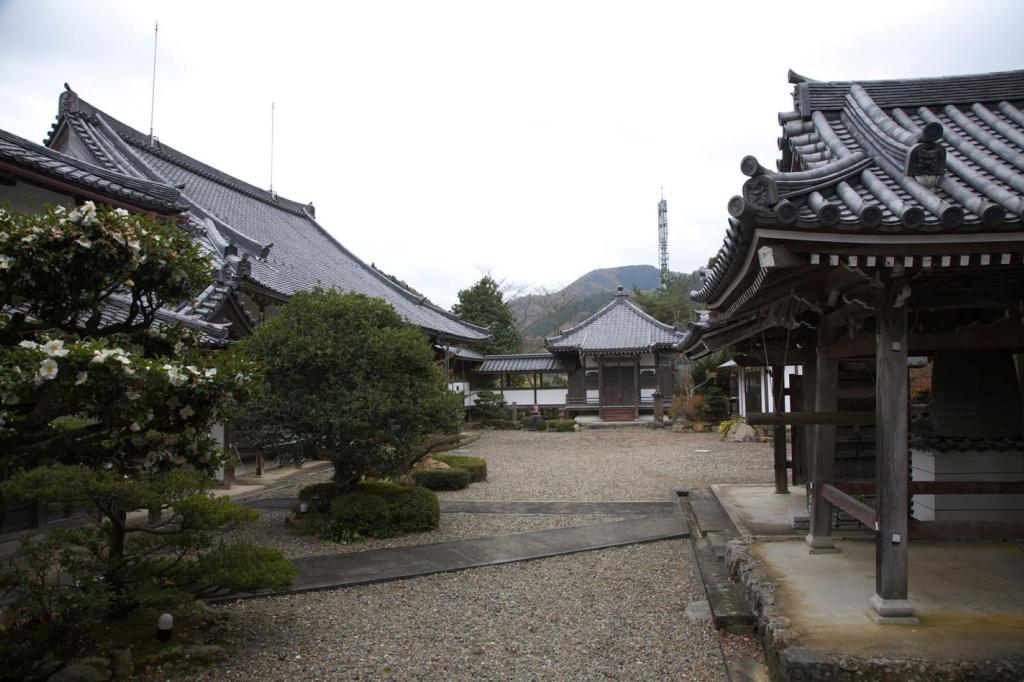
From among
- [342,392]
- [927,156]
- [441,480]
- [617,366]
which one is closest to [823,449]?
[927,156]

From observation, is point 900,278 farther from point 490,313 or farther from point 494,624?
point 490,313

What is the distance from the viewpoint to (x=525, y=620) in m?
5.86

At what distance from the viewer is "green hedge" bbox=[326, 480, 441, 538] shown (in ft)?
28.6

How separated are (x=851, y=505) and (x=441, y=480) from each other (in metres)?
8.74

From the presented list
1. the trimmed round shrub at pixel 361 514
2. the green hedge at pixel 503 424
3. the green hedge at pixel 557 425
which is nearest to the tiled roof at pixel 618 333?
the green hedge at pixel 557 425

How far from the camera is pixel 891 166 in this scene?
473 cm

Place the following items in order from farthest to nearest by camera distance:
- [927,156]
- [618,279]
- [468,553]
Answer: [618,279], [468,553], [927,156]

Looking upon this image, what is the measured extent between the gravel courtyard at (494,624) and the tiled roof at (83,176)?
408 centimetres

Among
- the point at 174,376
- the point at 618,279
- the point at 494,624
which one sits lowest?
the point at 494,624

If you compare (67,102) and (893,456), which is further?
(67,102)

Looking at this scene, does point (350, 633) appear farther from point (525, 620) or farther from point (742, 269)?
point (742, 269)

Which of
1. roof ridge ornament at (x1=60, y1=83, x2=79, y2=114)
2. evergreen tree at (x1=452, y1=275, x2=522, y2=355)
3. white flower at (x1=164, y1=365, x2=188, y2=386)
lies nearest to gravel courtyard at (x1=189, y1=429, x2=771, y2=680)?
white flower at (x1=164, y1=365, x2=188, y2=386)

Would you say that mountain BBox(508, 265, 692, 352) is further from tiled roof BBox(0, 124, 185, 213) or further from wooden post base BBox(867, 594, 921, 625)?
wooden post base BBox(867, 594, 921, 625)

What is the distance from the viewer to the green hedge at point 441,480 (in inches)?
512
